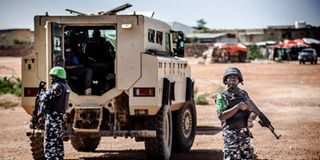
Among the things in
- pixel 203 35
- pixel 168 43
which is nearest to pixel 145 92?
pixel 168 43

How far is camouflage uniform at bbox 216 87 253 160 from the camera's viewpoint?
743 centimetres

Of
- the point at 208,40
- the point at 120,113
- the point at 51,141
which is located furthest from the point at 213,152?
the point at 208,40

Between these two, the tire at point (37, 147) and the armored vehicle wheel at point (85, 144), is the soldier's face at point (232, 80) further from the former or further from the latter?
the armored vehicle wheel at point (85, 144)

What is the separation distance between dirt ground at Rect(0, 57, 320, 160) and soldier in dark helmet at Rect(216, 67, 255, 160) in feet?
14.2

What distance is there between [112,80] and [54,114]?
1.98m

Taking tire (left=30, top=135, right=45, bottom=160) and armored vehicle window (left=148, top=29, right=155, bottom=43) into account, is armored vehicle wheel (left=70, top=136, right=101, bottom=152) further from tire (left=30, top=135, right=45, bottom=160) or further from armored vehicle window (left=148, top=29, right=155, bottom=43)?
armored vehicle window (left=148, top=29, right=155, bottom=43)

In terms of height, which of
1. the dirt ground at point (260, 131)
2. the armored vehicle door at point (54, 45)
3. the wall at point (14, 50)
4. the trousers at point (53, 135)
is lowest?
the dirt ground at point (260, 131)

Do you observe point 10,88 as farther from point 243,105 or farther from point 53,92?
point 243,105

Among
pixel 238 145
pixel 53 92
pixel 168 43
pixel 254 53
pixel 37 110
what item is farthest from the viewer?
pixel 254 53

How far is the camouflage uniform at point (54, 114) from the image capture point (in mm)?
9336

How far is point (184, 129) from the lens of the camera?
13.2 meters

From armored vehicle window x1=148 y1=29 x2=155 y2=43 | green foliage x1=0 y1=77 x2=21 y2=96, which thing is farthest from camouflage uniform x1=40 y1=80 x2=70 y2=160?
green foliage x1=0 y1=77 x2=21 y2=96

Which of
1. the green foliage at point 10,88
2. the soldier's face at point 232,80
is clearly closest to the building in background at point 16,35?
the green foliage at point 10,88

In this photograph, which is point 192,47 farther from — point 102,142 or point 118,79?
point 118,79
